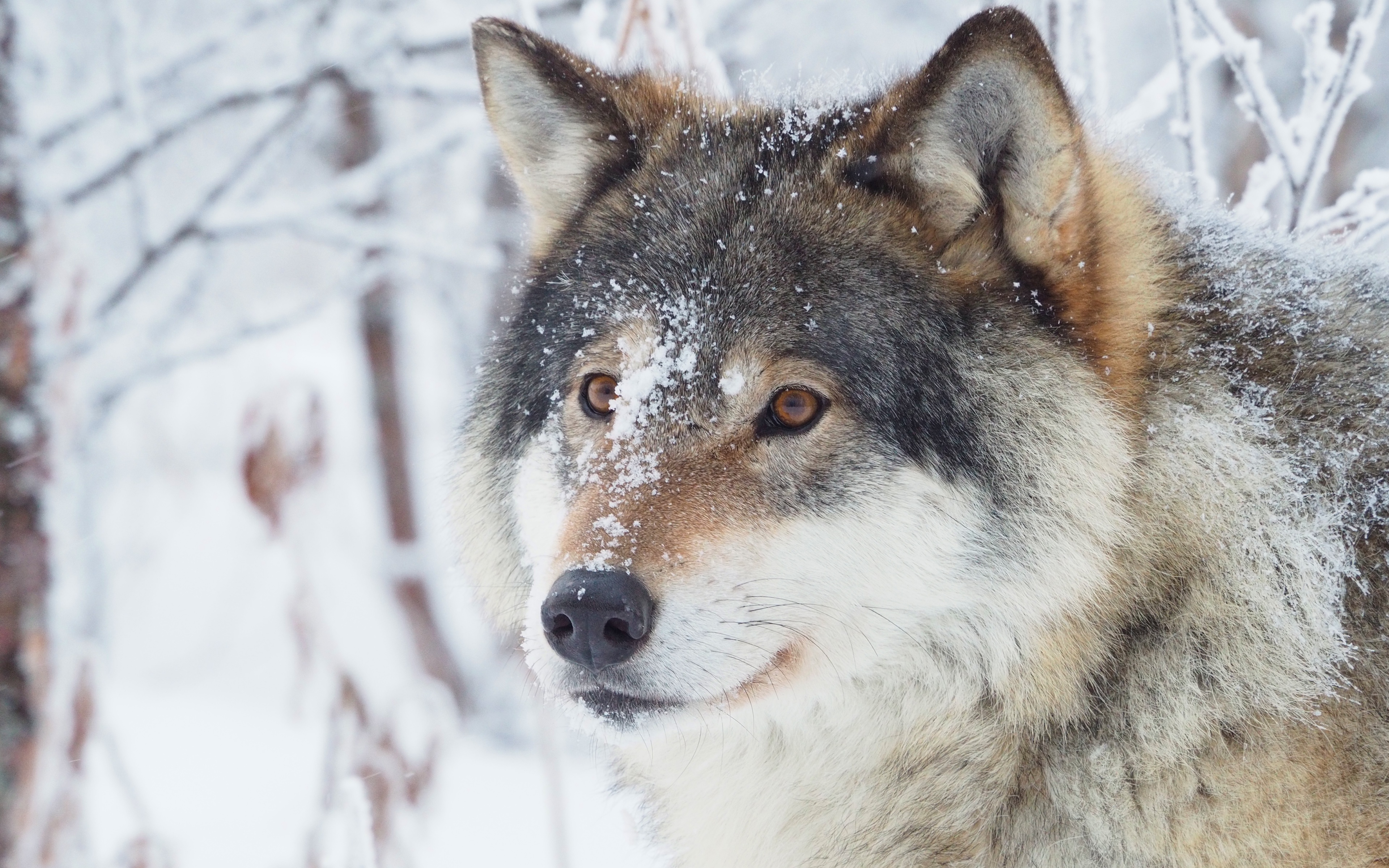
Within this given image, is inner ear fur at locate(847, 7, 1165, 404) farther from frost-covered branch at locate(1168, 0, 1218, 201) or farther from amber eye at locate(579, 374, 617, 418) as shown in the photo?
frost-covered branch at locate(1168, 0, 1218, 201)

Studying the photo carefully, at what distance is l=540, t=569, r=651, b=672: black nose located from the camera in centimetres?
192

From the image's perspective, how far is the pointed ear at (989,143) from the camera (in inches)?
77.7

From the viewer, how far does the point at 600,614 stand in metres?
1.92

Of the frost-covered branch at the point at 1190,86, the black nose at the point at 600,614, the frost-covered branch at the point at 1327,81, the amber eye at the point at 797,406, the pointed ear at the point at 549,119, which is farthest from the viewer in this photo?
the frost-covered branch at the point at 1190,86

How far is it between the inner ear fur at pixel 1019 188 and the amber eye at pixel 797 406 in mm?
375

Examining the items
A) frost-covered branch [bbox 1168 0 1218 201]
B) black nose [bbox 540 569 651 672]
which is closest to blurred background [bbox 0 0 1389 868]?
frost-covered branch [bbox 1168 0 1218 201]

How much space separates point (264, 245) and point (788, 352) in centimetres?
1067


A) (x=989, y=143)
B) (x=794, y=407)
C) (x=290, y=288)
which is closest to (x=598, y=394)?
(x=794, y=407)

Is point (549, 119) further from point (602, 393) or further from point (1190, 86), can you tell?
point (1190, 86)

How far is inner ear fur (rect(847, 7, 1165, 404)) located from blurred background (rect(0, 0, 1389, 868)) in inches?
17.2

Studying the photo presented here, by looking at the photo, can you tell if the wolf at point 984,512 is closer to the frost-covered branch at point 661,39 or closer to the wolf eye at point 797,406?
the wolf eye at point 797,406

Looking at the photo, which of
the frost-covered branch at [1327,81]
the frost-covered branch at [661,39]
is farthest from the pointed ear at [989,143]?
the frost-covered branch at [1327,81]

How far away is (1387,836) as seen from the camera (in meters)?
1.81

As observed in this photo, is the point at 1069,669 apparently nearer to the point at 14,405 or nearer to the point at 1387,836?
the point at 1387,836
